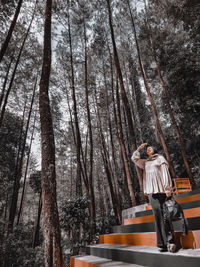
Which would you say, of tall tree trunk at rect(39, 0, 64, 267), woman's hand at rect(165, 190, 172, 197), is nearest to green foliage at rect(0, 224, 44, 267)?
tall tree trunk at rect(39, 0, 64, 267)

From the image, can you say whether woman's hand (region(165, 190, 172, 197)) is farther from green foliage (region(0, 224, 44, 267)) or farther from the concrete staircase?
green foliage (region(0, 224, 44, 267))

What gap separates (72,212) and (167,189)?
14.3 ft

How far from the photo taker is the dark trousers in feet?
5.63

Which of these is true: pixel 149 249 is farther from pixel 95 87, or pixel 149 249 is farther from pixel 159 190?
pixel 95 87

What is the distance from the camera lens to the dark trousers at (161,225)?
5.63 ft

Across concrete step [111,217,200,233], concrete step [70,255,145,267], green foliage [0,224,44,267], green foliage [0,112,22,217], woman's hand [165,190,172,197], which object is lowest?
green foliage [0,224,44,267]

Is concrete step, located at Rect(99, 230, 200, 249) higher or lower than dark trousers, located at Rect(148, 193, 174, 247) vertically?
lower

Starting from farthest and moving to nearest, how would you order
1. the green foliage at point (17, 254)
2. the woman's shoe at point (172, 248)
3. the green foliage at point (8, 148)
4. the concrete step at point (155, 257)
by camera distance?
the green foliage at point (8, 148)
the green foliage at point (17, 254)
the woman's shoe at point (172, 248)
the concrete step at point (155, 257)

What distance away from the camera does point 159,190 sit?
6.16 feet

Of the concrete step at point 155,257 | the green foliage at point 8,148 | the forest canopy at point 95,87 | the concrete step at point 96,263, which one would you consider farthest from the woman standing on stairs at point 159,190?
the green foliage at point 8,148

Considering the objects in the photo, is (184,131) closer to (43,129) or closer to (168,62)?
(168,62)

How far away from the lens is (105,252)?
9.11 feet

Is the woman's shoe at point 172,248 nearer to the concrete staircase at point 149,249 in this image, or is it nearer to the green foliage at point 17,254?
the concrete staircase at point 149,249

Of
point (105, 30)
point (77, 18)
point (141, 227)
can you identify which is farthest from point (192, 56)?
point (141, 227)
